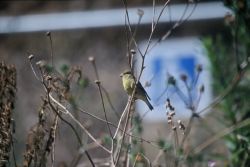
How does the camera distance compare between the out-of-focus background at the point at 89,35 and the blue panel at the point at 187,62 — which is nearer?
the blue panel at the point at 187,62

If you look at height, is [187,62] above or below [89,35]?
below

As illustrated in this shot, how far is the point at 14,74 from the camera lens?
2406 mm

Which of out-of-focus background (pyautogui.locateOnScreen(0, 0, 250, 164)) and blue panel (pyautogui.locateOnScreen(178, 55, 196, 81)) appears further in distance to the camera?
out-of-focus background (pyautogui.locateOnScreen(0, 0, 250, 164))

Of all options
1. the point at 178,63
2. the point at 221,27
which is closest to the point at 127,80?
the point at 178,63

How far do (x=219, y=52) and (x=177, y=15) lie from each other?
3.25 metres

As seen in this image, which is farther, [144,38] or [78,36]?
[78,36]

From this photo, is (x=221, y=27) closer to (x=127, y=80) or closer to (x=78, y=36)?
(x=78, y=36)

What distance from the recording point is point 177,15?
689cm

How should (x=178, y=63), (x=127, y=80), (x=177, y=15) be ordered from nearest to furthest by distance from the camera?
(x=127, y=80) → (x=178, y=63) → (x=177, y=15)

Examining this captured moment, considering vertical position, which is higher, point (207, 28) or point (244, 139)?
point (207, 28)

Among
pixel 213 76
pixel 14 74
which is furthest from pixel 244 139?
pixel 14 74

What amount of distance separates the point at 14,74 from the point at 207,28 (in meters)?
5.15

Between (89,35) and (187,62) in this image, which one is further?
(89,35)

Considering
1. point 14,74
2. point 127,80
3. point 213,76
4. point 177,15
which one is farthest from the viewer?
point 177,15
